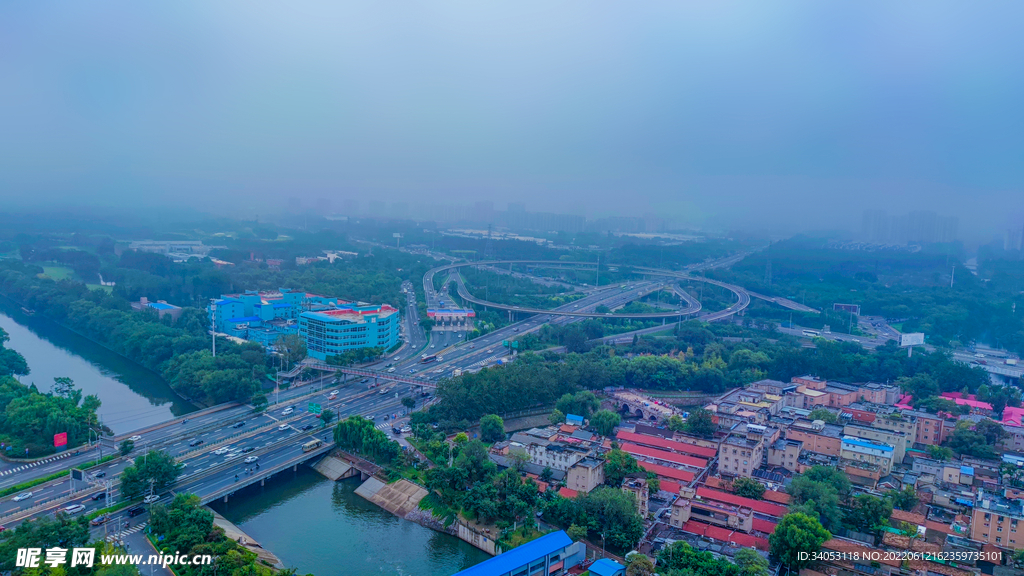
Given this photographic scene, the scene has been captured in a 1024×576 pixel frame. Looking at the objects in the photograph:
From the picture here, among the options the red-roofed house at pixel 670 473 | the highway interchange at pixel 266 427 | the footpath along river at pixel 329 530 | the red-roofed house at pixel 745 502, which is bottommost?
the footpath along river at pixel 329 530

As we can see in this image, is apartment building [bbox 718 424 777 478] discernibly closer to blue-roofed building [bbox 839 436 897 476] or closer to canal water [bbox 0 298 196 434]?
blue-roofed building [bbox 839 436 897 476]

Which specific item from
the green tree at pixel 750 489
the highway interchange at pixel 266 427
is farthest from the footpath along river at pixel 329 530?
the green tree at pixel 750 489

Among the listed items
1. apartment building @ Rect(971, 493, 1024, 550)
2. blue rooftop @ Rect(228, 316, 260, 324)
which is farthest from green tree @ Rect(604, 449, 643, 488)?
blue rooftop @ Rect(228, 316, 260, 324)

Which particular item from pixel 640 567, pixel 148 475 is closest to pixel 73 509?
pixel 148 475

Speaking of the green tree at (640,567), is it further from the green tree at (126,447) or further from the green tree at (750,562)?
the green tree at (126,447)
